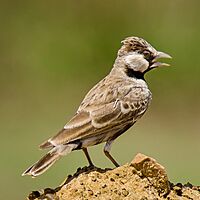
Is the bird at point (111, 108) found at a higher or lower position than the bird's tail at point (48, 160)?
higher

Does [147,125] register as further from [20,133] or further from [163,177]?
[163,177]

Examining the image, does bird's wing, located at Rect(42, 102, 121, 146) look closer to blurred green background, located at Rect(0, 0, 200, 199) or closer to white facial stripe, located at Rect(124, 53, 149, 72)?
white facial stripe, located at Rect(124, 53, 149, 72)

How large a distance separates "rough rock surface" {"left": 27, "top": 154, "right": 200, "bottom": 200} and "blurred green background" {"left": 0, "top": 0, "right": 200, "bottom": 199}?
32.4 ft

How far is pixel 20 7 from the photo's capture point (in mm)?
26188

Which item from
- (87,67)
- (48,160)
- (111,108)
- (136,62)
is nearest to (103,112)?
(111,108)

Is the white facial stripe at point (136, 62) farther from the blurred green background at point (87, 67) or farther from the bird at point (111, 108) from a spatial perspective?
the blurred green background at point (87, 67)

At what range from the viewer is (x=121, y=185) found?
27.1 ft

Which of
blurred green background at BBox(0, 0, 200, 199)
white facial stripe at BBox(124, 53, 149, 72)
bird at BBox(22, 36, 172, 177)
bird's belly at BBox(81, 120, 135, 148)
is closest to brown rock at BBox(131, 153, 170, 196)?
bird at BBox(22, 36, 172, 177)

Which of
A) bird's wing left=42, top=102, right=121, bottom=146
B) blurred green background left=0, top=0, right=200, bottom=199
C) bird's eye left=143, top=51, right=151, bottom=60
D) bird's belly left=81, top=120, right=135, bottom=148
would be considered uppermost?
blurred green background left=0, top=0, right=200, bottom=199

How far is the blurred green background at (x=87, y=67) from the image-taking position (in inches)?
795

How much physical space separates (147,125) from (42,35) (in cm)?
519

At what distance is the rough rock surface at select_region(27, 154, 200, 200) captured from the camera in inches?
321

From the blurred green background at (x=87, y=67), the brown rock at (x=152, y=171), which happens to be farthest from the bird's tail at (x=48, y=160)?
the blurred green background at (x=87, y=67)

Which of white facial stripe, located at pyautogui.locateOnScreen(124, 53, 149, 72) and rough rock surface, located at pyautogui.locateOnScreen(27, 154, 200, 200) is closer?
rough rock surface, located at pyautogui.locateOnScreen(27, 154, 200, 200)
